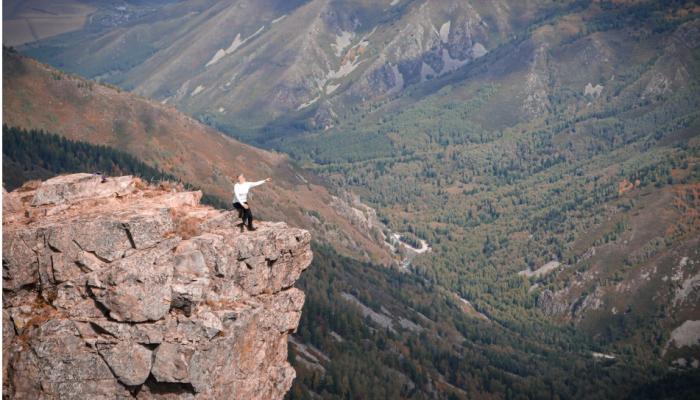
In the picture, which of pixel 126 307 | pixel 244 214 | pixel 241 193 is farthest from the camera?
pixel 244 214

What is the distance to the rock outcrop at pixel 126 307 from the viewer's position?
40312 millimetres

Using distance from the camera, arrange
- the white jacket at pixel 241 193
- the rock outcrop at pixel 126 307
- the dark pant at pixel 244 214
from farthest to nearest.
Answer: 1. the dark pant at pixel 244 214
2. the white jacket at pixel 241 193
3. the rock outcrop at pixel 126 307

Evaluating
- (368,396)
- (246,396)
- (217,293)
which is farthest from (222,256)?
(368,396)

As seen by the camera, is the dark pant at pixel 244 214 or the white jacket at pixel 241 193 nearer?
the white jacket at pixel 241 193

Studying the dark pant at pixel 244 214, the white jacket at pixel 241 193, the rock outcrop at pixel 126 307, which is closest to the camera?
the rock outcrop at pixel 126 307

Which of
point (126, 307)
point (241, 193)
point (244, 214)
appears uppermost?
point (241, 193)

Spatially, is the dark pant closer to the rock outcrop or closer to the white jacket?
the white jacket

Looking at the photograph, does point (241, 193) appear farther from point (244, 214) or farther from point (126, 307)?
point (126, 307)

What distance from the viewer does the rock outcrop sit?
4031 cm

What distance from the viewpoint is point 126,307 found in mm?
40844

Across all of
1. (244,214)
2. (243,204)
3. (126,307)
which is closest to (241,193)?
(243,204)

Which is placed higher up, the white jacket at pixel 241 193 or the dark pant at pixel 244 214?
the white jacket at pixel 241 193

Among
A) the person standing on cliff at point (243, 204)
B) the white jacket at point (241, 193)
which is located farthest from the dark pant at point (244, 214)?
the white jacket at point (241, 193)

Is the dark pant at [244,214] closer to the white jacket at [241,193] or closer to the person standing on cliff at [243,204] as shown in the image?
the person standing on cliff at [243,204]
